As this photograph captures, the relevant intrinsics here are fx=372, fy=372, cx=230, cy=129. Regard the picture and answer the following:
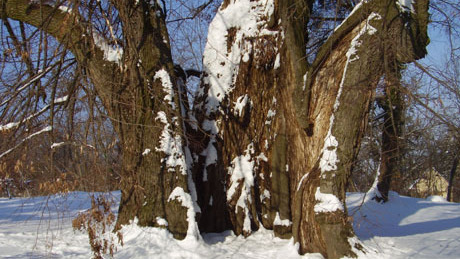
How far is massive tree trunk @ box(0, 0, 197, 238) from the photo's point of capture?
4.86 meters

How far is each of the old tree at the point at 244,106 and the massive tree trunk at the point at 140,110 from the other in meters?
0.01

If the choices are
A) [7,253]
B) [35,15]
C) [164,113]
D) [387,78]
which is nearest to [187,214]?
[164,113]

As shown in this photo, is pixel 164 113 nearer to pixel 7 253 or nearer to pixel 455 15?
pixel 7 253

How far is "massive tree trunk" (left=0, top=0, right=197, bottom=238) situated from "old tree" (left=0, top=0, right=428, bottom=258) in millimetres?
14

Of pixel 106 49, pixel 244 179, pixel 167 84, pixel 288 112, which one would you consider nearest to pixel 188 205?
pixel 244 179

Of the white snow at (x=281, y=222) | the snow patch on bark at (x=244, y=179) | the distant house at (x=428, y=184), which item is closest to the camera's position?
the white snow at (x=281, y=222)

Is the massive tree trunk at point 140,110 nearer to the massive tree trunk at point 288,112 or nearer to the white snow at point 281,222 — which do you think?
the massive tree trunk at point 288,112

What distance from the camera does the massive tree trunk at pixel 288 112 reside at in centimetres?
418

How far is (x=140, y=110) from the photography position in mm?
5055

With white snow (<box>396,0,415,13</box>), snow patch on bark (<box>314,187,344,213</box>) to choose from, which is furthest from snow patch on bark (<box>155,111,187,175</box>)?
white snow (<box>396,0,415,13</box>)

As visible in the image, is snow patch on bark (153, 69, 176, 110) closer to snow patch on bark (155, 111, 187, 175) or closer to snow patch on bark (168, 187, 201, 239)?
snow patch on bark (155, 111, 187, 175)

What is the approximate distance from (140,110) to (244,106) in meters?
1.62

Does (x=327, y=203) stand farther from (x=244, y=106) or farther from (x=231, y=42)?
(x=231, y=42)

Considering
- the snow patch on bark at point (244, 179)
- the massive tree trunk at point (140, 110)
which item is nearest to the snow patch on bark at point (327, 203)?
the snow patch on bark at point (244, 179)
